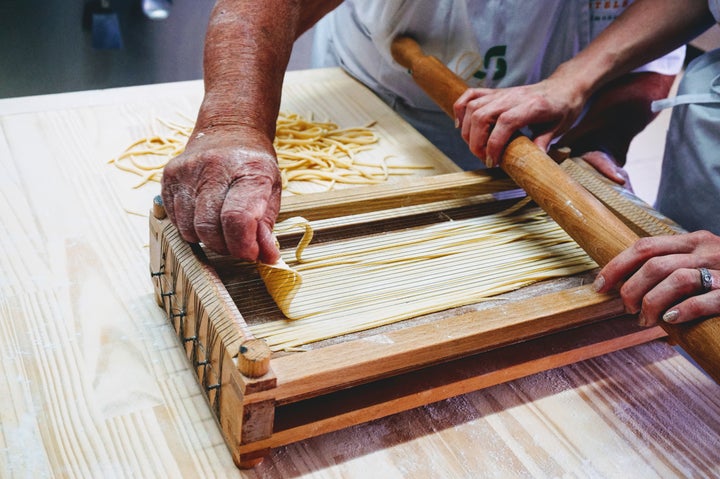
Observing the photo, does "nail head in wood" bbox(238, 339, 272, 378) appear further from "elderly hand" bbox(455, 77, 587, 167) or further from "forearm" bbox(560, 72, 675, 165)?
"forearm" bbox(560, 72, 675, 165)

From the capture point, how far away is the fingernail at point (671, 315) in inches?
46.9

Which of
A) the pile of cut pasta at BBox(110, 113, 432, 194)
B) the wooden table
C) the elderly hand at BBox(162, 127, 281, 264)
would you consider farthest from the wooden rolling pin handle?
the wooden table

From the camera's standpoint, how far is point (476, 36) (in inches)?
81.0

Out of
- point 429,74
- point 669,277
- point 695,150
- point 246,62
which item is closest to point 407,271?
point 669,277

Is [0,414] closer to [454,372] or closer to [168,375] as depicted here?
[168,375]

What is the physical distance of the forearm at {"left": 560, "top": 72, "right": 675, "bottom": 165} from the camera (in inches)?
83.4

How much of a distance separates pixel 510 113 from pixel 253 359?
97 cm

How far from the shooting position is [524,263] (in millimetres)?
1469

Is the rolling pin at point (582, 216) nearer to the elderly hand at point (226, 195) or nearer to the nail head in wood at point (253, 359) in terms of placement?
the elderly hand at point (226, 195)

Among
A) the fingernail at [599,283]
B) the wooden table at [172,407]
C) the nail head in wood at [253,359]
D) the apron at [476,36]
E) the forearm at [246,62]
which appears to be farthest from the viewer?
the apron at [476,36]

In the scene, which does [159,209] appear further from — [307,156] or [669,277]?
[669,277]

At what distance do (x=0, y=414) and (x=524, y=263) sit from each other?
3.26 feet

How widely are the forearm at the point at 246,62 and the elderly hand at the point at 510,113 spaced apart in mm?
456

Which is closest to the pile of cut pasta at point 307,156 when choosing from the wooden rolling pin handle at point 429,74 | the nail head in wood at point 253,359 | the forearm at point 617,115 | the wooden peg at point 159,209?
the wooden rolling pin handle at point 429,74
